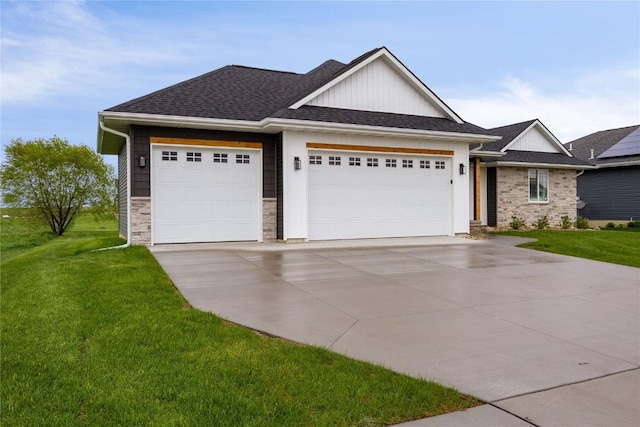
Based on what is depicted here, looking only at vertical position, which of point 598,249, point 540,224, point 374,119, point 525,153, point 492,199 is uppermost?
point 374,119

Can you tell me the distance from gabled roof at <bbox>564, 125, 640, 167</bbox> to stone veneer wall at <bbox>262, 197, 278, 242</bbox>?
18329 mm

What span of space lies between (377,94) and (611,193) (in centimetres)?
1634

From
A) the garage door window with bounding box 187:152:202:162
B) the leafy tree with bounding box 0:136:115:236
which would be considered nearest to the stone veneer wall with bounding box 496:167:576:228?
the garage door window with bounding box 187:152:202:162

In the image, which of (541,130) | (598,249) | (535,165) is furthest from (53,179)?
(541,130)

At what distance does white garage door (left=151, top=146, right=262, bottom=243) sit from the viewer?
11.8 meters

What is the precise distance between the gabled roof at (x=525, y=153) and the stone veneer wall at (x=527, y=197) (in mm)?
486

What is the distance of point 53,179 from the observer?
2211cm

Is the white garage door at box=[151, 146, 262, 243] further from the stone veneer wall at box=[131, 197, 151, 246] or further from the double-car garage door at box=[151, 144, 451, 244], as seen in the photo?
the stone veneer wall at box=[131, 197, 151, 246]

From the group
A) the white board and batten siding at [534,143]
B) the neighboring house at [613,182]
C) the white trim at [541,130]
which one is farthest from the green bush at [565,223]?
the neighboring house at [613,182]

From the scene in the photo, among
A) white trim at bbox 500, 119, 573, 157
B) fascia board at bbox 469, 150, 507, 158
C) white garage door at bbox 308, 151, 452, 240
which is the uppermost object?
white trim at bbox 500, 119, 573, 157

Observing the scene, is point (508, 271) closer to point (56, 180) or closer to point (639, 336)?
point (639, 336)

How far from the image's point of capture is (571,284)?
7.57 metres

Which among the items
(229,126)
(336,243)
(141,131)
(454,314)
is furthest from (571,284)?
(141,131)

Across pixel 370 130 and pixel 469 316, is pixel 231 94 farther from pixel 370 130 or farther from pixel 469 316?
pixel 469 316
